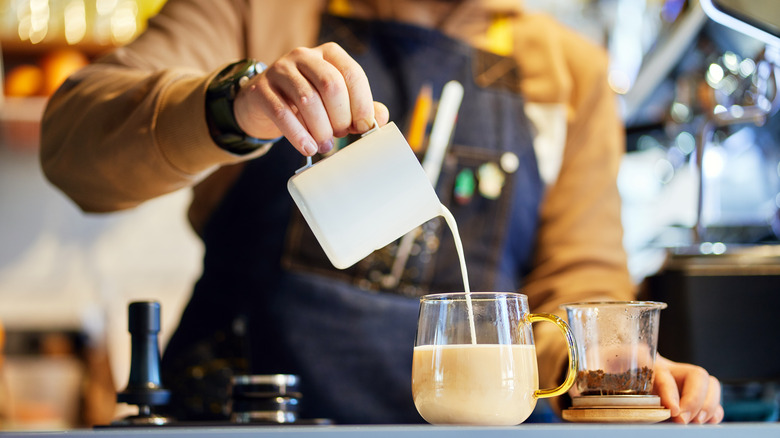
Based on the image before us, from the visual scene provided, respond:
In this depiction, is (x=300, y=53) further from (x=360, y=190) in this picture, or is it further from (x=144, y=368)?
(x=144, y=368)

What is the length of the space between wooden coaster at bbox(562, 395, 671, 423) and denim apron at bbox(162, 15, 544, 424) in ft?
2.11

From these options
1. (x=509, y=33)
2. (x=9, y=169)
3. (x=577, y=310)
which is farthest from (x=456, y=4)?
(x=9, y=169)

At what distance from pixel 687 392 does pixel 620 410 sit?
12 centimetres

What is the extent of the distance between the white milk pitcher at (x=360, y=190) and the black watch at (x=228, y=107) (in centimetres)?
20

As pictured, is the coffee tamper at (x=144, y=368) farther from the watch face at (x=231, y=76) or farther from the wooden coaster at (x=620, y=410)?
the wooden coaster at (x=620, y=410)

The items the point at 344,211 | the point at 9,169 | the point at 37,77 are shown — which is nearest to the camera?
the point at 344,211

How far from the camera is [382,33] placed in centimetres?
158

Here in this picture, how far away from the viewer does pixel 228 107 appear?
92 cm

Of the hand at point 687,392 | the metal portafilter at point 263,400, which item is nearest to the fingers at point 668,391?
the hand at point 687,392

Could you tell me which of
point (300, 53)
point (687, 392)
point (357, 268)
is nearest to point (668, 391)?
point (687, 392)

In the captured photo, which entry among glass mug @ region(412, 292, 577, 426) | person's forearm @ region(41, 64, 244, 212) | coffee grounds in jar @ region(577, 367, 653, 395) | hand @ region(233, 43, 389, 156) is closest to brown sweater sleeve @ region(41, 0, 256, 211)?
person's forearm @ region(41, 64, 244, 212)

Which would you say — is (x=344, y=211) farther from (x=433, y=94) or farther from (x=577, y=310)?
(x=433, y=94)

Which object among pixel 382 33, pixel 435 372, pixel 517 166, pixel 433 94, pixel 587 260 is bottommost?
pixel 435 372

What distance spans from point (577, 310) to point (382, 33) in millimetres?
884
